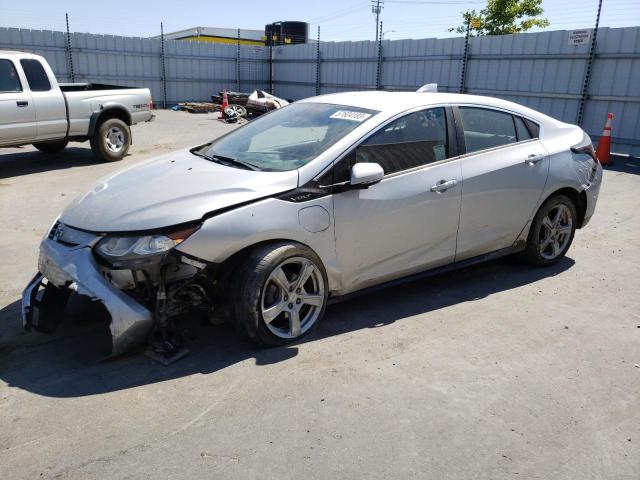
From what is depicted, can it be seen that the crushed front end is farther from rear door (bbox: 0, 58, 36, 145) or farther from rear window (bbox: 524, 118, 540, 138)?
rear door (bbox: 0, 58, 36, 145)

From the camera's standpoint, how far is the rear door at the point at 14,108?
8.67m

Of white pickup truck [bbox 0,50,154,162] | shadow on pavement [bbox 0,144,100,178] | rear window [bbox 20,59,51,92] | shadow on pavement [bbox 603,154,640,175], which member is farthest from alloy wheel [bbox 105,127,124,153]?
shadow on pavement [bbox 603,154,640,175]

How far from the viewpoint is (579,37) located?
1273 centimetres

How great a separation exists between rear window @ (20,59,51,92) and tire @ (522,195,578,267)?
26.5 ft

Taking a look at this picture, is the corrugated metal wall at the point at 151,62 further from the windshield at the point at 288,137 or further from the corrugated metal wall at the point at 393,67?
the windshield at the point at 288,137

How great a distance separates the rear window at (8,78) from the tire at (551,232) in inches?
320

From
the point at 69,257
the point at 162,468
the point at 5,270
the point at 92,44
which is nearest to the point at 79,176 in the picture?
the point at 5,270

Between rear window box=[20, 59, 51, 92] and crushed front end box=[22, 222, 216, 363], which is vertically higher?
rear window box=[20, 59, 51, 92]

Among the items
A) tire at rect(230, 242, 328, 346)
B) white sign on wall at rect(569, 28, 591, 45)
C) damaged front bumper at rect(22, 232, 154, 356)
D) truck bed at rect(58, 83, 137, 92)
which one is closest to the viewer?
damaged front bumper at rect(22, 232, 154, 356)

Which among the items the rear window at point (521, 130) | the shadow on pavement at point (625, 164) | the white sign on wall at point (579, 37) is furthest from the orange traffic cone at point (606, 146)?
the rear window at point (521, 130)

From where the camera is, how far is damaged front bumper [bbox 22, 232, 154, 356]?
3.17 m

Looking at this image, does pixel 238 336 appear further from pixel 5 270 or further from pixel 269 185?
pixel 5 270

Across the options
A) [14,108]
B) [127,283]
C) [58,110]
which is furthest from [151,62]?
[127,283]

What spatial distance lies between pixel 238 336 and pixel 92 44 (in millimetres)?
19549
